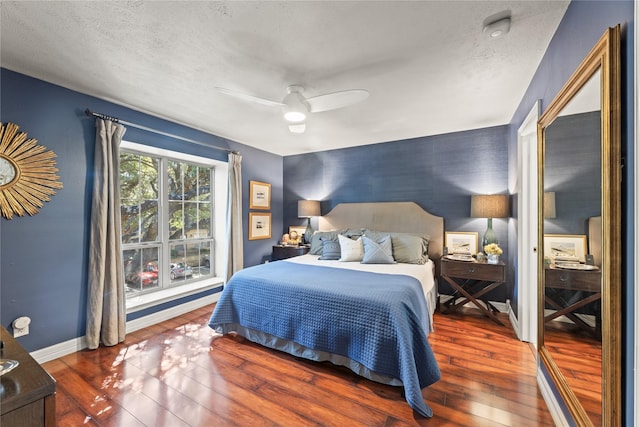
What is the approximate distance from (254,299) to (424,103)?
105 inches

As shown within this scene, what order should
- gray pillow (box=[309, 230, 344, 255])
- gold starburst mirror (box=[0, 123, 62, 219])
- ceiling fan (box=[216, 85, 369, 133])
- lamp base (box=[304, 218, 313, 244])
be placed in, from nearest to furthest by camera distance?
1. ceiling fan (box=[216, 85, 369, 133])
2. gold starburst mirror (box=[0, 123, 62, 219])
3. gray pillow (box=[309, 230, 344, 255])
4. lamp base (box=[304, 218, 313, 244])

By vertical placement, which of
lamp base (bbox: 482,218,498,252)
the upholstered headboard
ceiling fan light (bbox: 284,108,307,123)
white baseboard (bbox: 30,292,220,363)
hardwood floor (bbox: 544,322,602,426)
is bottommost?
white baseboard (bbox: 30,292,220,363)

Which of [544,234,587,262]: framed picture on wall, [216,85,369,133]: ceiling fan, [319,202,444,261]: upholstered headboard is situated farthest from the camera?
[319,202,444,261]: upholstered headboard

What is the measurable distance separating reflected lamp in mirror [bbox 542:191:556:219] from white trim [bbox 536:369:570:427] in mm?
1147

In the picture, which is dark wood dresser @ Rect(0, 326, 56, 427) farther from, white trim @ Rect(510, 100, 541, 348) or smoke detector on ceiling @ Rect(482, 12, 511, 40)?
white trim @ Rect(510, 100, 541, 348)

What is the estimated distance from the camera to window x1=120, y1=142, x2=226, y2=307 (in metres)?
3.28

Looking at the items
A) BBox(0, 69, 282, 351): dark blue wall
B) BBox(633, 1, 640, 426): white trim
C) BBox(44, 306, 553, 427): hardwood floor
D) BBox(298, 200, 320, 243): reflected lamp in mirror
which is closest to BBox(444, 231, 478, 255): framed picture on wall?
BBox(44, 306, 553, 427): hardwood floor

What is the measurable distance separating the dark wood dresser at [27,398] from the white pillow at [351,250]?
2.83m

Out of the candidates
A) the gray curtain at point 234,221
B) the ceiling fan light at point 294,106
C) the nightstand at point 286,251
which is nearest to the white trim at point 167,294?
the gray curtain at point 234,221

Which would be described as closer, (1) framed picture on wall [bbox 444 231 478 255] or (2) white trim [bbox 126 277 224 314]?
(2) white trim [bbox 126 277 224 314]

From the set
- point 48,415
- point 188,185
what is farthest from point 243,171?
point 48,415

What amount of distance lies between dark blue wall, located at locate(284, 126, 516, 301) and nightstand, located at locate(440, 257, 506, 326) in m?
0.34

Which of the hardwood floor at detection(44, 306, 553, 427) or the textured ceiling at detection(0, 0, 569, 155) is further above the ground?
the textured ceiling at detection(0, 0, 569, 155)

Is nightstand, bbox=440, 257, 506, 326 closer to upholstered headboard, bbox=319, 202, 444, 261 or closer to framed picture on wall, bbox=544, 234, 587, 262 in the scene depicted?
upholstered headboard, bbox=319, 202, 444, 261
